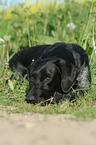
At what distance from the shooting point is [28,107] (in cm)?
342

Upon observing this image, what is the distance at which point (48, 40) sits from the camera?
5828mm

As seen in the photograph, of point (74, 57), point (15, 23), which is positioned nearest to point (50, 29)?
point (15, 23)

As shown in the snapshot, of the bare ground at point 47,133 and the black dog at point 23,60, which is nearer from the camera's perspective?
the bare ground at point 47,133

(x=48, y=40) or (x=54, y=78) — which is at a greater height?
(x=48, y=40)

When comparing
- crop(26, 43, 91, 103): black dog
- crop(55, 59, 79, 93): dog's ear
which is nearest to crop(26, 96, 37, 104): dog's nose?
crop(26, 43, 91, 103): black dog

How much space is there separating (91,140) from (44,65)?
6.38 ft

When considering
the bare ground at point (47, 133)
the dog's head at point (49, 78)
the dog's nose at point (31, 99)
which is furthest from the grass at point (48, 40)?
the bare ground at point (47, 133)

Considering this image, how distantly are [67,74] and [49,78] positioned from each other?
0.89 feet

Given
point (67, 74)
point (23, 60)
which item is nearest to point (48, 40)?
point (23, 60)

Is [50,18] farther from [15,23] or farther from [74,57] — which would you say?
[74,57]

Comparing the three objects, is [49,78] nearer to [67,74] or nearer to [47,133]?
[67,74]

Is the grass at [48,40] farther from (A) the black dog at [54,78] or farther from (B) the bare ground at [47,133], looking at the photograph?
(B) the bare ground at [47,133]

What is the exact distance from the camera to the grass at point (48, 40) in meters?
3.29

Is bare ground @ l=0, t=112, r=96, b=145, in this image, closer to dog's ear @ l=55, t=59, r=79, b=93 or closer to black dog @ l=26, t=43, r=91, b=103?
black dog @ l=26, t=43, r=91, b=103
